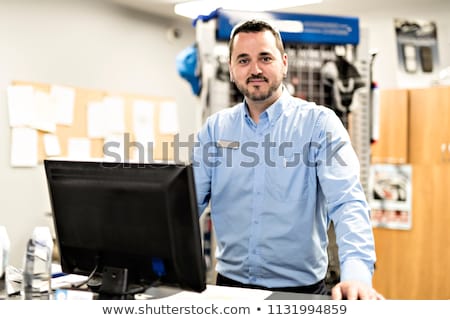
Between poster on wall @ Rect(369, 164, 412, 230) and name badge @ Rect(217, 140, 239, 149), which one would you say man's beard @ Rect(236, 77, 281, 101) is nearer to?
name badge @ Rect(217, 140, 239, 149)

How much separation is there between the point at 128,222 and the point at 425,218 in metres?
3.66

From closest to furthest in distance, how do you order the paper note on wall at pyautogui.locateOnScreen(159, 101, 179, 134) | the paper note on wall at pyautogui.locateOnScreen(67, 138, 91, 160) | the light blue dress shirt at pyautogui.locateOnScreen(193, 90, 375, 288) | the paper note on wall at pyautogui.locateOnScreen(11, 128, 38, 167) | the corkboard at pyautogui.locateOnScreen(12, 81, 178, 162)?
the light blue dress shirt at pyautogui.locateOnScreen(193, 90, 375, 288), the paper note on wall at pyautogui.locateOnScreen(11, 128, 38, 167), the corkboard at pyautogui.locateOnScreen(12, 81, 178, 162), the paper note on wall at pyautogui.locateOnScreen(67, 138, 91, 160), the paper note on wall at pyautogui.locateOnScreen(159, 101, 179, 134)

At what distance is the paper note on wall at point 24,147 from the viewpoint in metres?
4.18

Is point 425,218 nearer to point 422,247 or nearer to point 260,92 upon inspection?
point 422,247

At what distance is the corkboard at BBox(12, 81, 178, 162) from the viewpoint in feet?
14.6

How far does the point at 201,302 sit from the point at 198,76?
6.21 ft

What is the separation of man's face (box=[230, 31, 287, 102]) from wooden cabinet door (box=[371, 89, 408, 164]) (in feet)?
9.76

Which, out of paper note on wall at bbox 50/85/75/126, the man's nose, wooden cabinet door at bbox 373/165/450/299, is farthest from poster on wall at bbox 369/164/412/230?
the man's nose

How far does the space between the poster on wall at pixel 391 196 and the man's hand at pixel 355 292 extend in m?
3.39

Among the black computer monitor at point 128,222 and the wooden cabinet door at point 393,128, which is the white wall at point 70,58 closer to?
the wooden cabinet door at point 393,128

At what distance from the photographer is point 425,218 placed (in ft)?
14.2

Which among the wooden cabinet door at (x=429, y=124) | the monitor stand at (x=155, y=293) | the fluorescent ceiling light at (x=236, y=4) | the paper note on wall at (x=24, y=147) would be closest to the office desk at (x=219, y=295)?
the monitor stand at (x=155, y=293)

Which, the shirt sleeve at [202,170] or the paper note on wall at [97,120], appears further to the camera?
the paper note on wall at [97,120]

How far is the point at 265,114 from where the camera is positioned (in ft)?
6.08
